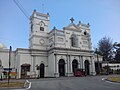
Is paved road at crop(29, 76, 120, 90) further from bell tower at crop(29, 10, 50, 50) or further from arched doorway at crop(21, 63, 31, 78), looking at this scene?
bell tower at crop(29, 10, 50, 50)

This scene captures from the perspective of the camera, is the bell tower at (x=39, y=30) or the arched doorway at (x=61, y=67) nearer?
the arched doorway at (x=61, y=67)

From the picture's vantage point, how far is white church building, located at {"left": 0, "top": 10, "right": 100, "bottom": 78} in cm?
4191

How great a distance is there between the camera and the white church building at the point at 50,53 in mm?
41906

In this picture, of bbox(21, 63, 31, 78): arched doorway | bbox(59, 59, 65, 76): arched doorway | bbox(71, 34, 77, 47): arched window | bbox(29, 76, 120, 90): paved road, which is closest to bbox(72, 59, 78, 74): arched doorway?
bbox(59, 59, 65, 76): arched doorway

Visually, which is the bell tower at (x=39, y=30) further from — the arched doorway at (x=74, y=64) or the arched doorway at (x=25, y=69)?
the arched doorway at (x=74, y=64)

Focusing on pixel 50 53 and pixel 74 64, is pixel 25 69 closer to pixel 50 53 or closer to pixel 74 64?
pixel 50 53

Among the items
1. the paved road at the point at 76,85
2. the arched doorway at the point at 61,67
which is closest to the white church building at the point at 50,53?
the arched doorway at the point at 61,67

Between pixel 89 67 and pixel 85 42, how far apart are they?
26.2 ft

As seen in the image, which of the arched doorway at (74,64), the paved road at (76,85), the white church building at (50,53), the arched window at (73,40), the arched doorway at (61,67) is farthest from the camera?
the arched window at (73,40)

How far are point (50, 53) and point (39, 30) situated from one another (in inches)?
321

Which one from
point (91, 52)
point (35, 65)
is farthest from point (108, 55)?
point (35, 65)

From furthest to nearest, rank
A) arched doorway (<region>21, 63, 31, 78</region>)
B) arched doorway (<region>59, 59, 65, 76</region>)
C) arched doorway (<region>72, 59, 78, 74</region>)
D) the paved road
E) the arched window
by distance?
the arched window, arched doorway (<region>72, 59, 78, 74</region>), arched doorway (<region>59, 59, 65, 76</region>), arched doorway (<region>21, 63, 31, 78</region>), the paved road

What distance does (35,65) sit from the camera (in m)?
42.8

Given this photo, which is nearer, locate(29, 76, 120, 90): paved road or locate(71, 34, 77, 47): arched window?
locate(29, 76, 120, 90): paved road
